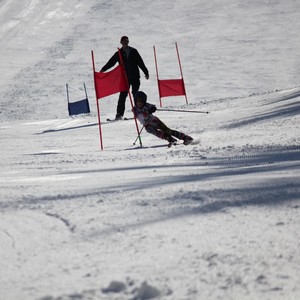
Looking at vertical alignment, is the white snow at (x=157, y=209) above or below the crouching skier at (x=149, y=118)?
below

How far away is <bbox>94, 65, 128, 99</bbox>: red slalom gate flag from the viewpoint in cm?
889

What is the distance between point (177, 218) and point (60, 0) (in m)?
35.3

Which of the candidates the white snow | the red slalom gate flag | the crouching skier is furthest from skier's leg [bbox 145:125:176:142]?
the red slalom gate flag

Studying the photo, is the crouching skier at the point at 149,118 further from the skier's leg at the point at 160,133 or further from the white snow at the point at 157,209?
the white snow at the point at 157,209

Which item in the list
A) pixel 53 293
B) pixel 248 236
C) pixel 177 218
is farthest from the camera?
pixel 177 218

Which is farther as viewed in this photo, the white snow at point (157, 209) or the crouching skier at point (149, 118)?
the crouching skier at point (149, 118)

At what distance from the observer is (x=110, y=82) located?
8992 mm

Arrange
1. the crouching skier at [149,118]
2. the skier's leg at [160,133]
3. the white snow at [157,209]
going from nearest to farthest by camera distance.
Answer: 1. the white snow at [157,209]
2. the skier's leg at [160,133]
3. the crouching skier at [149,118]

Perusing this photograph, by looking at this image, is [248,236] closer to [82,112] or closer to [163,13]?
[82,112]

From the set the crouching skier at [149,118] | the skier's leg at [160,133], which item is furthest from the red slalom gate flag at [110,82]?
the skier's leg at [160,133]

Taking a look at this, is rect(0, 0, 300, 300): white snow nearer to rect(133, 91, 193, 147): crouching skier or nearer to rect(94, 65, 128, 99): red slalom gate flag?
rect(133, 91, 193, 147): crouching skier

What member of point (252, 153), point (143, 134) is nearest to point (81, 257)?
point (252, 153)

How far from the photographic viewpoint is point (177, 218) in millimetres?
2723

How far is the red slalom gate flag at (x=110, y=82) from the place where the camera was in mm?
8891
